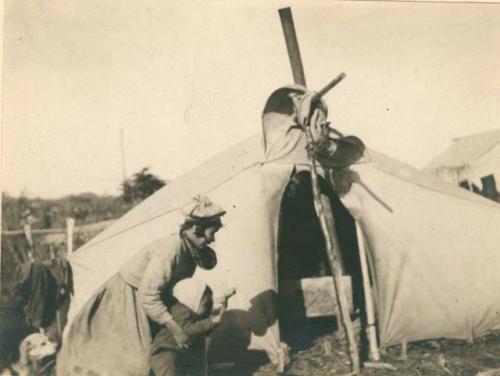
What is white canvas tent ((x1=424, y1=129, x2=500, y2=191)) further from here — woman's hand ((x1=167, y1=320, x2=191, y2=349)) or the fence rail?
woman's hand ((x1=167, y1=320, x2=191, y2=349))

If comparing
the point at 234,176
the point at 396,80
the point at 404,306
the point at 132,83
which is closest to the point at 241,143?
the point at 234,176

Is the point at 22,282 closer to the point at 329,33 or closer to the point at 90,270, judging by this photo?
the point at 90,270

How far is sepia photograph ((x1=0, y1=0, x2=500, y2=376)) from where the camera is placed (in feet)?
13.9

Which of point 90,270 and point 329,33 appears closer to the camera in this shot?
point 90,270

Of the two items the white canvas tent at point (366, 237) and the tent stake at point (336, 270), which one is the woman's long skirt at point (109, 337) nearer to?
the white canvas tent at point (366, 237)

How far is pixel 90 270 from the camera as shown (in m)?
4.61

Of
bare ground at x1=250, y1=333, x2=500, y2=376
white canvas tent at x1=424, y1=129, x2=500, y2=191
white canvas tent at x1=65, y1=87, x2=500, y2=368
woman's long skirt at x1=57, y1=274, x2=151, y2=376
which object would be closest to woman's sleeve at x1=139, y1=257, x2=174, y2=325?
woman's long skirt at x1=57, y1=274, x2=151, y2=376

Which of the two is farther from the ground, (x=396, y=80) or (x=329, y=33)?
(x=329, y=33)

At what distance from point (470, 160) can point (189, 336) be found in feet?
19.0

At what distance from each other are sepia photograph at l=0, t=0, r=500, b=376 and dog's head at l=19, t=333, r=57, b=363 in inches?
0.6

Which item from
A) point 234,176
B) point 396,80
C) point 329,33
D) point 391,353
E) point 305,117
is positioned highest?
point 329,33

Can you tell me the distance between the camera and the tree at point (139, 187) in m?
6.89

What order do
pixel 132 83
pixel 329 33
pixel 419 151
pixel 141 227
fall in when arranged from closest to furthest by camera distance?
pixel 141 227 → pixel 132 83 → pixel 329 33 → pixel 419 151

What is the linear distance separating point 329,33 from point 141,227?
266 centimetres
